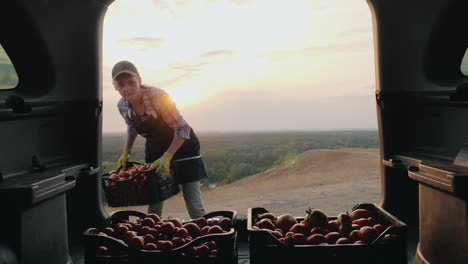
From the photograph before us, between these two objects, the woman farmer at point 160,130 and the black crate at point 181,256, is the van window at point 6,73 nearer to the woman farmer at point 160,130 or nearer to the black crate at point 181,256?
the woman farmer at point 160,130

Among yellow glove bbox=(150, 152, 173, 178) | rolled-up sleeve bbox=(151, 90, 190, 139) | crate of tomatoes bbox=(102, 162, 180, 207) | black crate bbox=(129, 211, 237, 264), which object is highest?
rolled-up sleeve bbox=(151, 90, 190, 139)

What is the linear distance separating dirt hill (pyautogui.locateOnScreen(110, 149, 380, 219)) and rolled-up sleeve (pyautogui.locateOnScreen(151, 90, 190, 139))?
3.19m

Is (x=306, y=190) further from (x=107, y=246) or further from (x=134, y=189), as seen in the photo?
(x=107, y=246)

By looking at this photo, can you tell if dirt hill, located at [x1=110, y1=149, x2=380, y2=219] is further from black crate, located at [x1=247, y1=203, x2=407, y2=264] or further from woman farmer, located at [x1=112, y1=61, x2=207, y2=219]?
black crate, located at [x1=247, y1=203, x2=407, y2=264]

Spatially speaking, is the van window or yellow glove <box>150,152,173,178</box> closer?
yellow glove <box>150,152,173,178</box>

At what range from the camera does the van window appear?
3.72 m

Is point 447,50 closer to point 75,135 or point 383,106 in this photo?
point 383,106

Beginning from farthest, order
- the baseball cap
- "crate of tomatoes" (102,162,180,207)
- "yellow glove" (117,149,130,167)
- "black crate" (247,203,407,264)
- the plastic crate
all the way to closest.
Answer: "yellow glove" (117,149,130,167), the baseball cap, "crate of tomatoes" (102,162,180,207), the plastic crate, "black crate" (247,203,407,264)

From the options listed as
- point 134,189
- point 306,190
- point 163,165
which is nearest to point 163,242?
point 134,189

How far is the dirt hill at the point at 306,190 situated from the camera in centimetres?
944

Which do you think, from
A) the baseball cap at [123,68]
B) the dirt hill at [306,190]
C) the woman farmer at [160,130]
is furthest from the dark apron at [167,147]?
the dirt hill at [306,190]

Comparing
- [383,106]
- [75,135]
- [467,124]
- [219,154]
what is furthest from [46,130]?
[219,154]

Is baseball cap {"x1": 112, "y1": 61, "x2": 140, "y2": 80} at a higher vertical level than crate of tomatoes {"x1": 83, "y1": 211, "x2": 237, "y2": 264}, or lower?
higher

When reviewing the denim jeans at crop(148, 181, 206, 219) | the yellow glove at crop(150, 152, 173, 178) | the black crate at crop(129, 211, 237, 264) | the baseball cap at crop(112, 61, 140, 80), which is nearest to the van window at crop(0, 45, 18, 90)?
the baseball cap at crop(112, 61, 140, 80)
